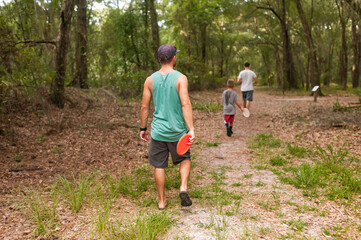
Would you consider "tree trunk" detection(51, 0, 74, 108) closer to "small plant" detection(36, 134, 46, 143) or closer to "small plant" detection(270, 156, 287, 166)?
"small plant" detection(36, 134, 46, 143)

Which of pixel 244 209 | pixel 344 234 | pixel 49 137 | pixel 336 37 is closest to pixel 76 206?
pixel 244 209

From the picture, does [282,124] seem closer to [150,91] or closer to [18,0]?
[150,91]

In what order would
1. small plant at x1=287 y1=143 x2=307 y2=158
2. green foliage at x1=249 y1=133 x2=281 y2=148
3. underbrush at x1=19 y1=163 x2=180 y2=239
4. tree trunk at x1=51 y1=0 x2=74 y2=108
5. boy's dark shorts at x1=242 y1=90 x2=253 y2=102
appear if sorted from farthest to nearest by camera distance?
boy's dark shorts at x1=242 y1=90 x2=253 y2=102, tree trunk at x1=51 y1=0 x2=74 y2=108, green foliage at x1=249 y1=133 x2=281 y2=148, small plant at x1=287 y1=143 x2=307 y2=158, underbrush at x1=19 y1=163 x2=180 y2=239

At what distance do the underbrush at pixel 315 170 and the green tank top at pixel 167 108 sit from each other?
7.16 feet

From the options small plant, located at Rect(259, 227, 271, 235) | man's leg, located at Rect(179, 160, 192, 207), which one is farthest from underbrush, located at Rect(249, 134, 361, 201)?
man's leg, located at Rect(179, 160, 192, 207)

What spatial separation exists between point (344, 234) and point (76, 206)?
3185mm

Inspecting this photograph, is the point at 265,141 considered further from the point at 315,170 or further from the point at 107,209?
the point at 107,209

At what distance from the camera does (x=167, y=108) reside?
11.5ft

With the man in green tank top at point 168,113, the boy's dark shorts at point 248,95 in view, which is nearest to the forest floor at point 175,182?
the man in green tank top at point 168,113

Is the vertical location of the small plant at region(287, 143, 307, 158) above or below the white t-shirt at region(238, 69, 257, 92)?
below

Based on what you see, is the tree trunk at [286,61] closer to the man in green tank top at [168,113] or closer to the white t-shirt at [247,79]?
the white t-shirt at [247,79]

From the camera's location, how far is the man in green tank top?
11.4 feet

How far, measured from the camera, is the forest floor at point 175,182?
312 cm

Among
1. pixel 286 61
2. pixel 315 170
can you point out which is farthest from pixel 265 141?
pixel 286 61
